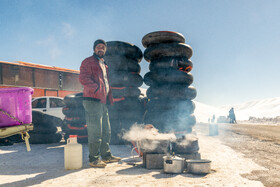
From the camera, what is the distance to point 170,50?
568 cm

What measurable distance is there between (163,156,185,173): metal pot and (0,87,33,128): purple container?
201 cm

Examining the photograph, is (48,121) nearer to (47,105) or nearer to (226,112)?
(47,105)

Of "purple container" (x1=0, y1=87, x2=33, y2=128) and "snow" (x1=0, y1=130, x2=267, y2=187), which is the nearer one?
"purple container" (x1=0, y1=87, x2=33, y2=128)

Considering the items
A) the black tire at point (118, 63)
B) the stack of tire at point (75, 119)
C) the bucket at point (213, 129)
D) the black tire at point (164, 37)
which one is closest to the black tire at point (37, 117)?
the stack of tire at point (75, 119)

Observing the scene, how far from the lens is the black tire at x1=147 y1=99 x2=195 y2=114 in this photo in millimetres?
5590

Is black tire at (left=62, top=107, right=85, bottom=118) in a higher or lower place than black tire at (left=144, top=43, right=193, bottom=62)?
lower

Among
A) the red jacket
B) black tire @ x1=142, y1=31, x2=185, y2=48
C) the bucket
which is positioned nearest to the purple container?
the red jacket

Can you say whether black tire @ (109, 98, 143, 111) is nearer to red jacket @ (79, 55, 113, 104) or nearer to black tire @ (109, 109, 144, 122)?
black tire @ (109, 109, 144, 122)

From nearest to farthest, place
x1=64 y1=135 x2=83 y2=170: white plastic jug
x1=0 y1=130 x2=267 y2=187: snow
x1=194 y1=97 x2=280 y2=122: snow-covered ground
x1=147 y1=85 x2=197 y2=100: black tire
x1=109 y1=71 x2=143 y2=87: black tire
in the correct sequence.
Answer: x1=0 y1=130 x2=267 y2=187: snow, x1=64 y1=135 x2=83 y2=170: white plastic jug, x1=109 y1=71 x2=143 y2=87: black tire, x1=147 y1=85 x2=197 y2=100: black tire, x1=194 y1=97 x2=280 y2=122: snow-covered ground

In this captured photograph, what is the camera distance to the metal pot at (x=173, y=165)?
3178 mm

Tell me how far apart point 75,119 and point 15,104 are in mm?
→ 3080

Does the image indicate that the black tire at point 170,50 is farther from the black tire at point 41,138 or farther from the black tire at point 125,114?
the black tire at point 41,138

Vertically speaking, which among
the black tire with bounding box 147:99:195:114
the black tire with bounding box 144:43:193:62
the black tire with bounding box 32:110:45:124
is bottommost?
the black tire with bounding box 32:110:45:124

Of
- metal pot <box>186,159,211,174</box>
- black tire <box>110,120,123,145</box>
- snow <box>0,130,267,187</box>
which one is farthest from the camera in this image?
black tire <box>110,120,123,145</box>
